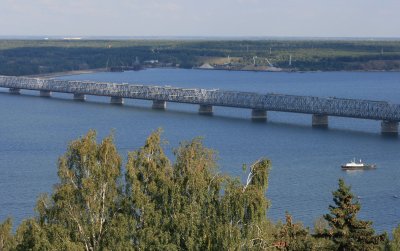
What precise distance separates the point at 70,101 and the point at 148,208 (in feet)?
199

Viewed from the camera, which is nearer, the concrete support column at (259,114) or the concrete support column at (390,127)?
the concrete support column at (390,127)

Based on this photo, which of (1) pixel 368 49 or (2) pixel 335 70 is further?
(1) pixel 368 49

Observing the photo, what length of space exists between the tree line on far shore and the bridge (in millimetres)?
37421

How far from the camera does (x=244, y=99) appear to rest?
64688mm

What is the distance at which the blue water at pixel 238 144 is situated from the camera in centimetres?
3303

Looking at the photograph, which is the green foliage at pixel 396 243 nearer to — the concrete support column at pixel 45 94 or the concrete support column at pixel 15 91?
Answer: the concrete support column at pixel 45 94

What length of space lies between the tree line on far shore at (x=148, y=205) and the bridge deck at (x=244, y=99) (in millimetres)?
37821

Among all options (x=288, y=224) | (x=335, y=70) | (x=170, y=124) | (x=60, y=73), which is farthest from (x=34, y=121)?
(x=335, y=70)

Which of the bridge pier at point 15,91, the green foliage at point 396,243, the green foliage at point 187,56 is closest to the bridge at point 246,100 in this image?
the bridge pier at point 15,91

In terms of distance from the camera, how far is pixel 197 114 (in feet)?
212

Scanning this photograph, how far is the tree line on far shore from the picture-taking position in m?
16.2

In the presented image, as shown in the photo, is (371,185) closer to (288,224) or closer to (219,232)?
(288,224)

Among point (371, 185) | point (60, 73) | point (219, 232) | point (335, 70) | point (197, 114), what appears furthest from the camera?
point (335, 70)

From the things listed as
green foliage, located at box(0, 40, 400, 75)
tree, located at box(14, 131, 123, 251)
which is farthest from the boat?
green foliage, located at box(0, 40, 400, 75)
